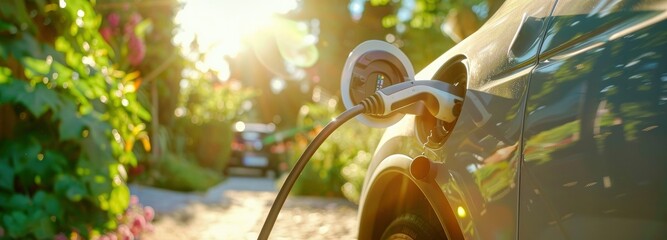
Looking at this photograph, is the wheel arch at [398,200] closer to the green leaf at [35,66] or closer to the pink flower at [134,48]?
the green leaf at [35,66]

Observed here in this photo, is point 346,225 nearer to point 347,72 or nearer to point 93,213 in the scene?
point 93,213

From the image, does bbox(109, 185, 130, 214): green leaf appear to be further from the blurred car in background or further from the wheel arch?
the blurred car in background

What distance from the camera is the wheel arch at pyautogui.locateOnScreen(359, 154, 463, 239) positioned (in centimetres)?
193

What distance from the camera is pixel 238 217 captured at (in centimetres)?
966

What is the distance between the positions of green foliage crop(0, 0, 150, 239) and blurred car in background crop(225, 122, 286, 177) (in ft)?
55.9

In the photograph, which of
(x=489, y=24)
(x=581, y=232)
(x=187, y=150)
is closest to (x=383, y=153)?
(x=489, y=24)

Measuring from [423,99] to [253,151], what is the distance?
20263mm

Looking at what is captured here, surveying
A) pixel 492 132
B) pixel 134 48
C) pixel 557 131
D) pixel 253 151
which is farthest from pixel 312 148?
pixel 253 151

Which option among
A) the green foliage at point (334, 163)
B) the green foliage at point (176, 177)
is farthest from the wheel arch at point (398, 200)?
the green foliage at point (176, 177)

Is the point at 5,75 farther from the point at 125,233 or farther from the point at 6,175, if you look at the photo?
the point at 125,233

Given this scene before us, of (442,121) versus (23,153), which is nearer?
(442,121)

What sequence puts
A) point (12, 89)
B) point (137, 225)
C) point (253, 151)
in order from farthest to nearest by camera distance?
point (253, 151), point (137, 225), point (12, 89)

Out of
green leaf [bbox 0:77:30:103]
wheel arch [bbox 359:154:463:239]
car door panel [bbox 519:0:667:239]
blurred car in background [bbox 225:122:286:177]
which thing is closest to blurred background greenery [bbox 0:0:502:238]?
green leaf [bbox 0:77:30:103]

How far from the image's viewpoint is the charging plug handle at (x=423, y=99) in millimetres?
1962
